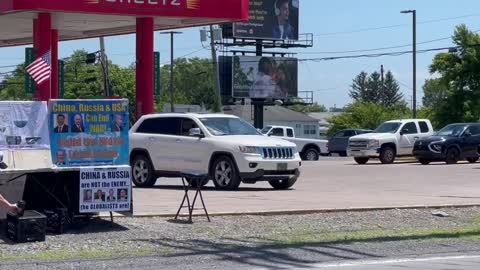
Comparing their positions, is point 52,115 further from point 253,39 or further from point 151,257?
point 253,39

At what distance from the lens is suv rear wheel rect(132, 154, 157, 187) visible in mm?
24125

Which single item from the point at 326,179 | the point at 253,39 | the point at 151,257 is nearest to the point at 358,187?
the point at 326,179

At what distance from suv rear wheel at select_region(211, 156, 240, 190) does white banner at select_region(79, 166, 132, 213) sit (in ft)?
24.0

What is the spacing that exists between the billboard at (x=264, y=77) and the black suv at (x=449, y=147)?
37.1m

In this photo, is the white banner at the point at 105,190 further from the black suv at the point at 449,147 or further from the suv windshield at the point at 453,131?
the suv windshield at the point at 453,131

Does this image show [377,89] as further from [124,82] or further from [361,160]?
[361,160]

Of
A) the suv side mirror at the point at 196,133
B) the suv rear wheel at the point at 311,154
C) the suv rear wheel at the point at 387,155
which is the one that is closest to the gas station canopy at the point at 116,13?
the suv side mirror at the point at 196,133

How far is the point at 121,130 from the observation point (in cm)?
1546

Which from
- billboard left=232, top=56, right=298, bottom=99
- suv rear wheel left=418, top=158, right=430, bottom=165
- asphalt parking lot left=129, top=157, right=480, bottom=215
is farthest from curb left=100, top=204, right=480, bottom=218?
billboard left=232, top=56, right=298, bottom=99

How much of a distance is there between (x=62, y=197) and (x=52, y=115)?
1.45 meters

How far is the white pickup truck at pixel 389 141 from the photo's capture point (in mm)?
40344

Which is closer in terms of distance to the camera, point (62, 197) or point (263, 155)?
point (62, 197)

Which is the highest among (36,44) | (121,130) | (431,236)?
(36,44)

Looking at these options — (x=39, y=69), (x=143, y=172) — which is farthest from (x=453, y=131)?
(x=39, y=69)
